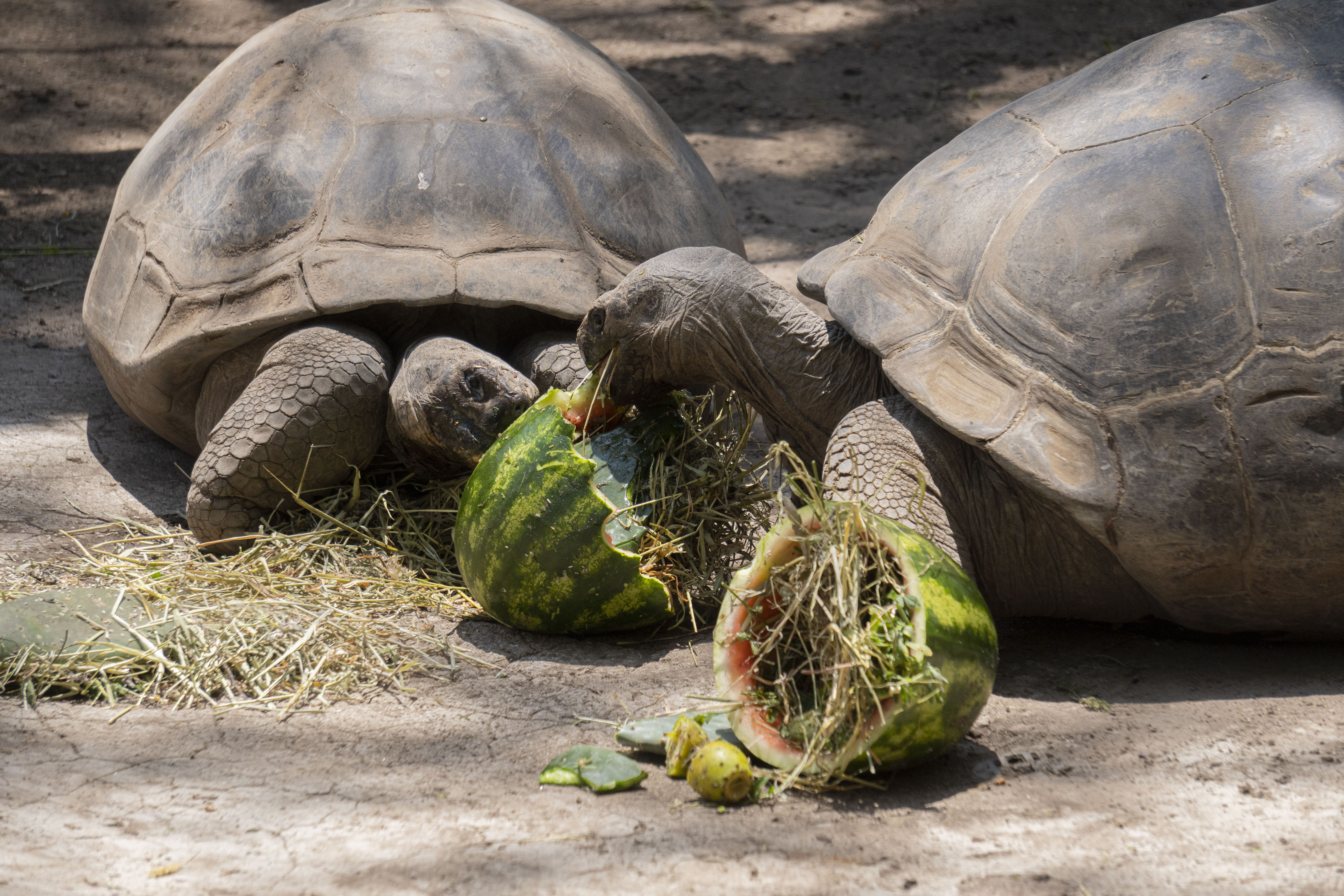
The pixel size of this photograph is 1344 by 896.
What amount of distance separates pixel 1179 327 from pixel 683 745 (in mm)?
1418

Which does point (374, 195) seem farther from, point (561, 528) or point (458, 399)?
point (561, 528)

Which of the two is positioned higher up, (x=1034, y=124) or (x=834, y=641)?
(x=1034, y=124)

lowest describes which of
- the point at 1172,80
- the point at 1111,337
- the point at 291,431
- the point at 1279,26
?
the point at 291,431

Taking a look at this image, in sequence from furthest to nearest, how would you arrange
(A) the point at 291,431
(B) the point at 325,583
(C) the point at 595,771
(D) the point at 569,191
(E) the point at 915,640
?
(D) the point at 569,191 < (A) the point at 291,431 < (B) the point at 325,583 < (C) the point at 595,771 < (E) the point at 915,640

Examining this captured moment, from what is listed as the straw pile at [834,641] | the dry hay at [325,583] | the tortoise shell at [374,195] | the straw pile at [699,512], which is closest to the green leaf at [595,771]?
the straw pile at [834,641]

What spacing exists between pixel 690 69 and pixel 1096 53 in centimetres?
302

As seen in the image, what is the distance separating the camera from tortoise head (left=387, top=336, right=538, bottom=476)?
3.46 meters

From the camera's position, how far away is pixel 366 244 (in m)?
3.77

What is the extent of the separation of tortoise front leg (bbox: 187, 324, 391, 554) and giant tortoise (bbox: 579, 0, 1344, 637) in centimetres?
90

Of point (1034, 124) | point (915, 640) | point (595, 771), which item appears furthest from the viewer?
point (1034, 124)

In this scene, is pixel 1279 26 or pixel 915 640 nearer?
pixel 915 640

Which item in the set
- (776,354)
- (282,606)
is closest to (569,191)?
(776,354)

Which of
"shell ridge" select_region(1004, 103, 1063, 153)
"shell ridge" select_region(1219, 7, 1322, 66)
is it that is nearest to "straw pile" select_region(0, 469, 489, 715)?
"shell ridge" select_region(1004, 103, 1063, 153)

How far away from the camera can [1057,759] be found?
239 cm
